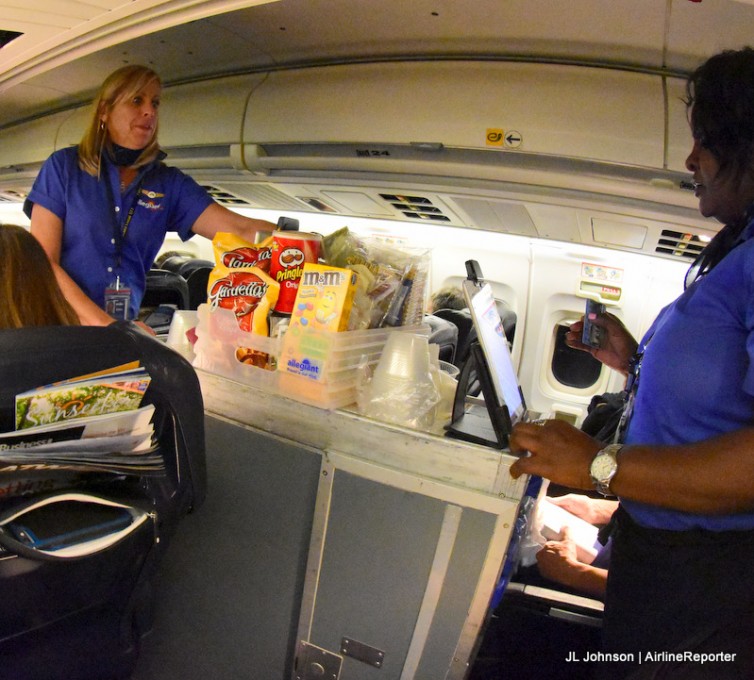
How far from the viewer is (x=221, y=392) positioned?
1336 mm

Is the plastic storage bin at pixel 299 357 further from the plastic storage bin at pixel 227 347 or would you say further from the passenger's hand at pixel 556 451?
the passenger's hand at pixel 556 451

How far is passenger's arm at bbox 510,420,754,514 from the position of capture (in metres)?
0.81

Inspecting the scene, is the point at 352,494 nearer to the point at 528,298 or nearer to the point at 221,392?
the point at 221,392

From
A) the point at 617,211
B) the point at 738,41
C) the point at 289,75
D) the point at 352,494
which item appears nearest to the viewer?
the point at 352,494

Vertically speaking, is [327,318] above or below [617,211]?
below

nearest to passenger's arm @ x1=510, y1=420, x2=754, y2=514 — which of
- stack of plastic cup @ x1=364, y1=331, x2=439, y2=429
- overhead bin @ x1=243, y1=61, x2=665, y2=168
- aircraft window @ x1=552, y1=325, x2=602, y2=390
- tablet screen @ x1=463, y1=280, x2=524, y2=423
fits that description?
tablet screen @ x1=463, y1=280, x2=524, y2=423

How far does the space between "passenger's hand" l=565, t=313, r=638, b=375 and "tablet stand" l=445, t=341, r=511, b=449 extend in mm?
502

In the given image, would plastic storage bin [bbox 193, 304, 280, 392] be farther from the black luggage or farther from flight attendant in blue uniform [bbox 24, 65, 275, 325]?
flight attendant in blue uniform [bbox 24, 65, 275, 325]

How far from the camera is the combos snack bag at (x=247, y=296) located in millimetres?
1284

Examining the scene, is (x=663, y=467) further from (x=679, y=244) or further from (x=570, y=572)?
(x=679, y=244)

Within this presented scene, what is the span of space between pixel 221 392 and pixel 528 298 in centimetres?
394

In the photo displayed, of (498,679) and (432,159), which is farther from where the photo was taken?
(432,159)

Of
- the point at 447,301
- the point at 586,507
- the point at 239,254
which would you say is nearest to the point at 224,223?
the point at 239,254

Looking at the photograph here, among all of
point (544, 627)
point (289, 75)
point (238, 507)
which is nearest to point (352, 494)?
point (238, 507)
